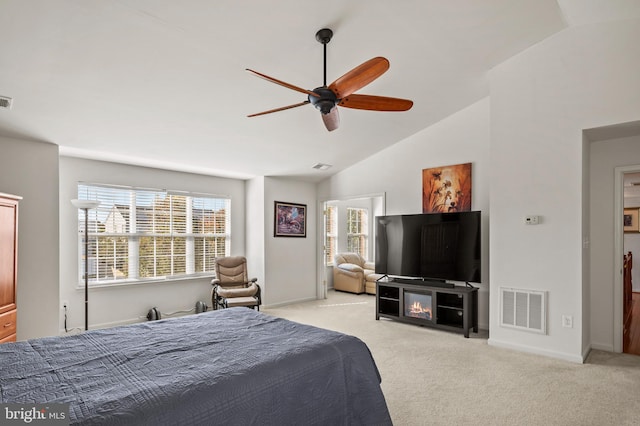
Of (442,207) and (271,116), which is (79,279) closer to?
(271,116)

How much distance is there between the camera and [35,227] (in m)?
4.07

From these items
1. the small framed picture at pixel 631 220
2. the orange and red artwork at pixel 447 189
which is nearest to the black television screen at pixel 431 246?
the orange and red artwork at pixel 447 189

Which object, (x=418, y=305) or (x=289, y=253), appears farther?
(x=289, y=253)

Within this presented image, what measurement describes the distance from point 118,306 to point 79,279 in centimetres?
65

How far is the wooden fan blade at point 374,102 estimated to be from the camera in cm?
268

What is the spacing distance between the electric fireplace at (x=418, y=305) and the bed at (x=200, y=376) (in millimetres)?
3044

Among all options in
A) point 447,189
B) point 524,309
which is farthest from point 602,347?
point 447,189

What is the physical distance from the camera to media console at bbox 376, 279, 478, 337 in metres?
4.76

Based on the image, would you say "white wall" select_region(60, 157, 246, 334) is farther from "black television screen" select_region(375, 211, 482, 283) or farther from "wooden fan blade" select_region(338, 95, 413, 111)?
"wooden fan blade" select_region(338, 95, 413, 111)

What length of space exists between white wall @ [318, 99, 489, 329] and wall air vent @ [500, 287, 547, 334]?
761mm

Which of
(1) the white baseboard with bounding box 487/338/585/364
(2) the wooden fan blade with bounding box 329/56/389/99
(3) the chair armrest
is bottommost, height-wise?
(1) the white baseboard with bounding box 487/338/585/364

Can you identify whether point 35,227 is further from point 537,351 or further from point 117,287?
point 537,351

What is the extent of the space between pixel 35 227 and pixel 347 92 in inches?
153

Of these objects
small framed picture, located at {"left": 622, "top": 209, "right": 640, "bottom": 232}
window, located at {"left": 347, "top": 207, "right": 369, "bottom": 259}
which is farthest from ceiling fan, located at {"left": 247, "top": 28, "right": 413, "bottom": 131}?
small framed picture, located at {"left": 622, "top": 209, "right": 640, "bottom": 232}
